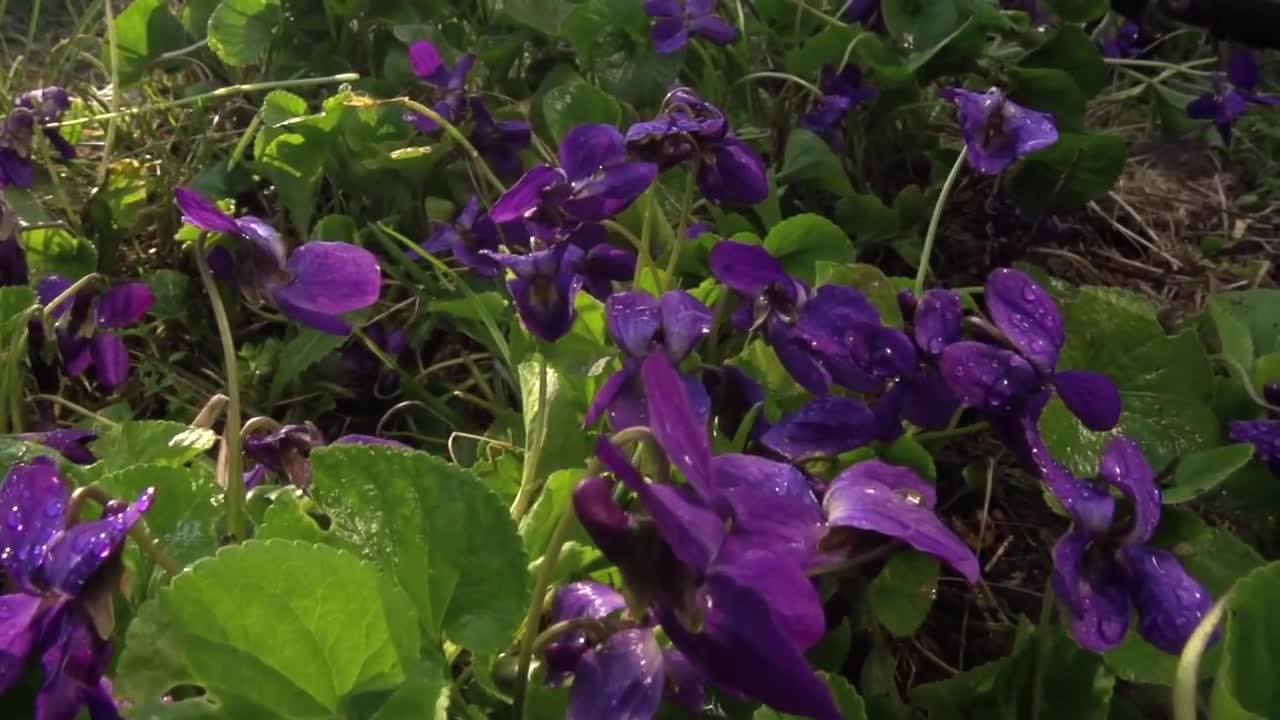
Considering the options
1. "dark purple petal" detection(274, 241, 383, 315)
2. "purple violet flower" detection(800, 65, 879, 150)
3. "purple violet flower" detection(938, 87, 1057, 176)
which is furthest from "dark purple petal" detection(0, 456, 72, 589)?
"purple violet flower" detection(800, 65, 879, 150)

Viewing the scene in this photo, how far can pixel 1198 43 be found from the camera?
226 cm

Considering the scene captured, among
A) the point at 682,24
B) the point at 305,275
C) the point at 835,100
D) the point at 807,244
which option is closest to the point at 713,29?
the point at 682,24

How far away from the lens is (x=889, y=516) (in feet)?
1.59

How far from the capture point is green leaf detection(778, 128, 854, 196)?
1.33 metres

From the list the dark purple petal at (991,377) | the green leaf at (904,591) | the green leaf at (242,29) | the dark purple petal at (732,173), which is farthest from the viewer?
the green leaf at (242,29)

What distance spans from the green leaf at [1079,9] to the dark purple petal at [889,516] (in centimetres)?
120

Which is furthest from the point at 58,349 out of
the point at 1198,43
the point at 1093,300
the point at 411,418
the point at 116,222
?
the point at 1198,43

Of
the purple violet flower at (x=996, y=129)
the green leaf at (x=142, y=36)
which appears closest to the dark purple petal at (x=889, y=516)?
the purple violet flower at (x=996, y=129)

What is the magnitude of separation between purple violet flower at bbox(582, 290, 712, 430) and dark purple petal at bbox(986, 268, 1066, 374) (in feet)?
0.55

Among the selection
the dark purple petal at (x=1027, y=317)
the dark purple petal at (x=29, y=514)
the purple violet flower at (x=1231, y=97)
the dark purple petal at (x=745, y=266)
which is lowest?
the purple violet flower at (x=1231, y=97)

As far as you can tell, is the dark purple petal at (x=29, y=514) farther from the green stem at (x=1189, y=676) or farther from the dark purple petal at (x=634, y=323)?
the green stem at (x=1189, y=676)

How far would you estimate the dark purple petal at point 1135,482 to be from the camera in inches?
22.0

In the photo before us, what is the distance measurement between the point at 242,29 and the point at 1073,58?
109cm

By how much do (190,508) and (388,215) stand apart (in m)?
0.93
